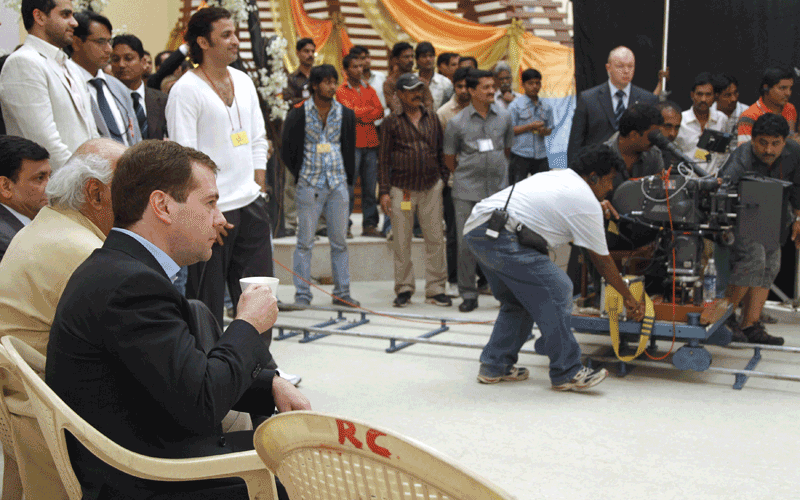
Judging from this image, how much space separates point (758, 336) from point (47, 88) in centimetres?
426

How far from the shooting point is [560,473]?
2.70m

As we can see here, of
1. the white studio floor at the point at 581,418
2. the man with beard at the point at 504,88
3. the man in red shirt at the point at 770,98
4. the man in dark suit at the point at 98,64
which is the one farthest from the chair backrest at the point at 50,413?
the man with beard at the point at 504,88

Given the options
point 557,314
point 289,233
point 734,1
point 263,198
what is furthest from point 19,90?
point 734,1

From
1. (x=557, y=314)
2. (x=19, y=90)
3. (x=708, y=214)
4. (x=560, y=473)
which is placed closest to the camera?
(x=560, y=473)

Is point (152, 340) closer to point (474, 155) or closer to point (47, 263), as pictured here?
A: point (47, 263)

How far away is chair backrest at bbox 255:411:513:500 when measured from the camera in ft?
2.86

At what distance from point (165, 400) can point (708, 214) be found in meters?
3.38

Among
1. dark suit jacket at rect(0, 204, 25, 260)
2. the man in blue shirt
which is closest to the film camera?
the man in blue shirt

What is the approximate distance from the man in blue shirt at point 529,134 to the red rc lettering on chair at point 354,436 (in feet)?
19.0

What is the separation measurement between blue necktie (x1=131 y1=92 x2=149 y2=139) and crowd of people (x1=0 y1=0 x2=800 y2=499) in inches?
0.6

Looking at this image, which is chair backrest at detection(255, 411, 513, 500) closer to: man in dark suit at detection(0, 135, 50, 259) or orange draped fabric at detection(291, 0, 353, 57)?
man in dark suit at detection(0, 135, 50, 259)

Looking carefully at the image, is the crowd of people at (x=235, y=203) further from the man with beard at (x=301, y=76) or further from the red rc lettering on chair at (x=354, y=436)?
the red rc lettering on chair at (x=354, y=436)

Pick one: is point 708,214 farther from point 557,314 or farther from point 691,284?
point 557,314

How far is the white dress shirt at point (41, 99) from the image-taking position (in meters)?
3.13
